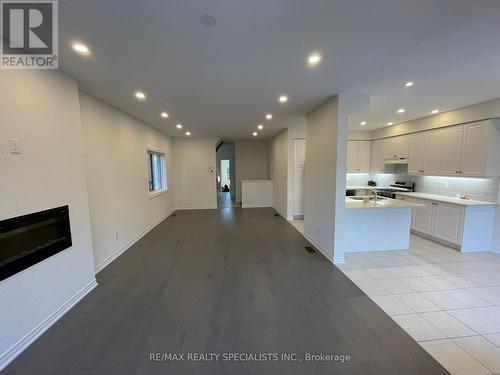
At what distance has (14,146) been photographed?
5.97 feet

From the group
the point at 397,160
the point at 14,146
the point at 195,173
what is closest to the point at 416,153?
the point at 397,160

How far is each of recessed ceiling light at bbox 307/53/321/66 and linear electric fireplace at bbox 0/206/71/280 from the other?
9.98ft

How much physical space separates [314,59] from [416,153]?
4.30 metres

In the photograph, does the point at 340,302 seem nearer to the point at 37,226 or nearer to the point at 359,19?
Result: the point at 359,19

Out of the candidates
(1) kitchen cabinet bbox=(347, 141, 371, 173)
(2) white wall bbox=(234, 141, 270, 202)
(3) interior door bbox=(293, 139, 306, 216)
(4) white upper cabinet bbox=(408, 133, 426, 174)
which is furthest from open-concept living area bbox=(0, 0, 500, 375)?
(2) white wall bbox=(234, 141, 270, 202)

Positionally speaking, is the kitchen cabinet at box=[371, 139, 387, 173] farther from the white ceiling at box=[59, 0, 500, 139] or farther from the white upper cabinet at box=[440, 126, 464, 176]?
the white ceiling at box=[59, 0, 500, 139]

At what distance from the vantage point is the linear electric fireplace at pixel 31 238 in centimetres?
174

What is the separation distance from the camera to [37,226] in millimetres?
2023

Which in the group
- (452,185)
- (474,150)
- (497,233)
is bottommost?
(497,233)

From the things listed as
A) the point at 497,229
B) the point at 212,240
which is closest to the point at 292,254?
the point at 212,240

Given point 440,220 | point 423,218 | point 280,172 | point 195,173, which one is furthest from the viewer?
point 195,173

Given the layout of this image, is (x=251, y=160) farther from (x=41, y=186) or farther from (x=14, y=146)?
(x=14, y=146)

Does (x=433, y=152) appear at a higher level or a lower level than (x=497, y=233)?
higher

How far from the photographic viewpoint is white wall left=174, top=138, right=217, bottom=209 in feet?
25.0
